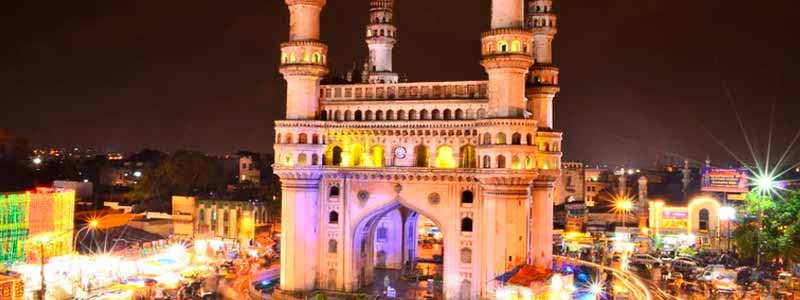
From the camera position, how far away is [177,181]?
235ft

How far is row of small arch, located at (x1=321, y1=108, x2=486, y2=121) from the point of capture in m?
37.6

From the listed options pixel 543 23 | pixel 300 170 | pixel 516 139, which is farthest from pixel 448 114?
pixel 543 23

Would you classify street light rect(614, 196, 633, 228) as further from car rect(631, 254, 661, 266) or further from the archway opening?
the archway opening

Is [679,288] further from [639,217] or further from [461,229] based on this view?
[639,217]

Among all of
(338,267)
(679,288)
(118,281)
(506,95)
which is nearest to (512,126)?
(506,95)

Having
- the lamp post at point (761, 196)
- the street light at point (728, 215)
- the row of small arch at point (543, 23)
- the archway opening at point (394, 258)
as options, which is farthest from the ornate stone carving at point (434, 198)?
the street light at point (728, 215)

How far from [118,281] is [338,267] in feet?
38.3

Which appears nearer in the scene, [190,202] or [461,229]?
[461,229]

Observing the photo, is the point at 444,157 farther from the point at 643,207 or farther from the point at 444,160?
the point at 643,207

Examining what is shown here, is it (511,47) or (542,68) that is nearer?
(511,47)

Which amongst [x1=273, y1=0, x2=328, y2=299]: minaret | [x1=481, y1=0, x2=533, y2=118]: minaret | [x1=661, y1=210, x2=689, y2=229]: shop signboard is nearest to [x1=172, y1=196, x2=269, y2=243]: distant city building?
[x1=273, y1=0, x2=328, y2=299]: minaret

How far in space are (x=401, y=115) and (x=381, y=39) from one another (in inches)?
461

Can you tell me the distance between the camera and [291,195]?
3909 centimetres

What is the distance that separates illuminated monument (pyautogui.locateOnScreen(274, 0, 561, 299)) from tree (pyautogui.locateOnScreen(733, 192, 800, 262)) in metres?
13.0
